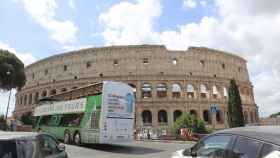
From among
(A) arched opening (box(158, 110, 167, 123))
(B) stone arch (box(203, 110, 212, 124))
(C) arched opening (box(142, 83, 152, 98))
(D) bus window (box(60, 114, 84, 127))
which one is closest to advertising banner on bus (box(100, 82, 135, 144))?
(D) bus window (box(60, 114, 84, 127))

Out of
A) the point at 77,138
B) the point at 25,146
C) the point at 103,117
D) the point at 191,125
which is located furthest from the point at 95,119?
the point at 191,125

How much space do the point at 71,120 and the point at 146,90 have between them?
91.1 feet

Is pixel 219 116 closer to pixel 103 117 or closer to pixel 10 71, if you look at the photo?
pixel 10 71

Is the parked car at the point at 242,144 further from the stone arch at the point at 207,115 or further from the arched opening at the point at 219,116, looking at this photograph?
the arched opening at the point at 219,116

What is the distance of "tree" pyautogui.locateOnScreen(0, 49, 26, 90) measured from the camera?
35875 millimetres

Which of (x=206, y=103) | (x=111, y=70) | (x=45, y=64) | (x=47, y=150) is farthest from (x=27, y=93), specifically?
(x=47, y=150)

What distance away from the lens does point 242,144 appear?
3.42 m

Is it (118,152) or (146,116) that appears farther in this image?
(146,116)

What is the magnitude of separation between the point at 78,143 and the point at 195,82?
30997 millimetres

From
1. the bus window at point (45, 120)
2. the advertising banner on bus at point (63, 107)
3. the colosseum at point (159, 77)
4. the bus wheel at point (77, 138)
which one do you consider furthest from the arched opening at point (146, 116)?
the bus wheel at point (77, 138)

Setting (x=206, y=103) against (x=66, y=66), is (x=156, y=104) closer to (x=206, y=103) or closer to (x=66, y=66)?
(x=206, y=103)

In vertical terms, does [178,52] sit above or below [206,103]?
above

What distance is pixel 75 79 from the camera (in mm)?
46500

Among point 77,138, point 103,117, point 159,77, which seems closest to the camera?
point 103,117
